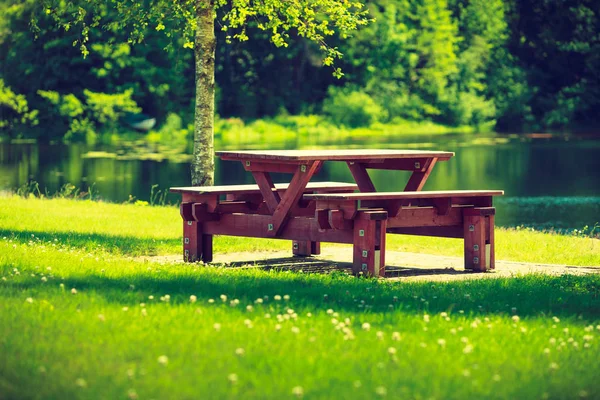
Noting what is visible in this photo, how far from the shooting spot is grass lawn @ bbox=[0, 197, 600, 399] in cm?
580

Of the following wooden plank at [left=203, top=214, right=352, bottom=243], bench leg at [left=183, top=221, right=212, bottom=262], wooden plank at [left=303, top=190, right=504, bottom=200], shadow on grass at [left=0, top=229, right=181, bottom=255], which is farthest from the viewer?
shadow on grass at [left=0, top=229, right=181, bottom=255]

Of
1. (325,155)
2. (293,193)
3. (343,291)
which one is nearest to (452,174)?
(293,193)

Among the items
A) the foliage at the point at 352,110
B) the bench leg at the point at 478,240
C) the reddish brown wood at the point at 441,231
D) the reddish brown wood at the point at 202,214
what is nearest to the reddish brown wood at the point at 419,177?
the reddish brown wood at the point at 441,231

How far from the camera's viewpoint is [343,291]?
30.0ft

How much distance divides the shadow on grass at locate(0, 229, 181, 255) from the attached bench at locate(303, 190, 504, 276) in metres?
2.81

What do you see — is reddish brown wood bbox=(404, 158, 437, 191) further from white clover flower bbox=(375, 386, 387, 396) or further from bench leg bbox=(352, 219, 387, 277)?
white clover flower bbox=(375, 386, 387, 396)

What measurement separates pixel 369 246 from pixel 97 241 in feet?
14.3

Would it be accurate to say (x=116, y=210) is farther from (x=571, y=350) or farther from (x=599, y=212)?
(x=571, y=350)

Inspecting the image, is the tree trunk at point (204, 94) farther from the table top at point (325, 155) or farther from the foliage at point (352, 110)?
the foliage at point (352, 110)

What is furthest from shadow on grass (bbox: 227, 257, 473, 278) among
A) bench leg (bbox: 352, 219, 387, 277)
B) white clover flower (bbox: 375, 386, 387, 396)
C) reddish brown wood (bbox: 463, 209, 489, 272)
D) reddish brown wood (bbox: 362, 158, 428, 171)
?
white clover flower (bbox: 375, 386, 387, 396)

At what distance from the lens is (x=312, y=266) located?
1215cm

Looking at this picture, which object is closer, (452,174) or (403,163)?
(403,163)

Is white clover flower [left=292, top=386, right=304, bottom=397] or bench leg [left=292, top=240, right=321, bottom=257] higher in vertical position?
white clover flower [left=292, top=386, right=304, bottom=397]

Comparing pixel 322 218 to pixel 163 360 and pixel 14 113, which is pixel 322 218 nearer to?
pixel 163 360
